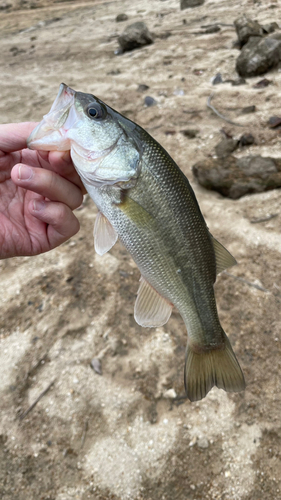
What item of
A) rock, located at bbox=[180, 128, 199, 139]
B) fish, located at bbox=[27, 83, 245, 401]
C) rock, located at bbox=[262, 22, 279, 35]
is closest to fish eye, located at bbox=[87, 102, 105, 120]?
fish, located at bbox=[27, 83, 245, 401]

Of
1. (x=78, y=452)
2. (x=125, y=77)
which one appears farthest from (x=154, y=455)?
(x=125, y=77)

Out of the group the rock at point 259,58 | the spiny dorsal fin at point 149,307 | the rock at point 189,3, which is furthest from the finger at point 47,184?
the rock at point 189,3

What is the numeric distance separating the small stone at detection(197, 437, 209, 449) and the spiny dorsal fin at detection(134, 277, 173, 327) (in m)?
1.13

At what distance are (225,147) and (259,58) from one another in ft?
8.16

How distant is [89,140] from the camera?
5.65ft

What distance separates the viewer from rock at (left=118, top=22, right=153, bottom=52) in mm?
8578

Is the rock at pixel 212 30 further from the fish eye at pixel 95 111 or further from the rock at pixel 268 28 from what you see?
the fish eye at pixel 95 111

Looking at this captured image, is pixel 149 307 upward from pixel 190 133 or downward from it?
upward

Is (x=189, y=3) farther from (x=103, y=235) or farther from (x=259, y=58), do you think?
(x=103, y=235)

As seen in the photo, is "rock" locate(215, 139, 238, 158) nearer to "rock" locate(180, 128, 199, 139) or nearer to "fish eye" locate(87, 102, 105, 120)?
"rock" locate(180, 128, 199, 139)

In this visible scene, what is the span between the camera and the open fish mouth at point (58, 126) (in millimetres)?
1681

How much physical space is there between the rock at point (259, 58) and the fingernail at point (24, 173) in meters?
5.66

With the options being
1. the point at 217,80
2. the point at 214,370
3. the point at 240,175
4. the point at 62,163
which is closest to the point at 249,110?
the point at 217,80

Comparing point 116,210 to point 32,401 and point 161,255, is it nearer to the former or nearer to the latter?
point 161,255
